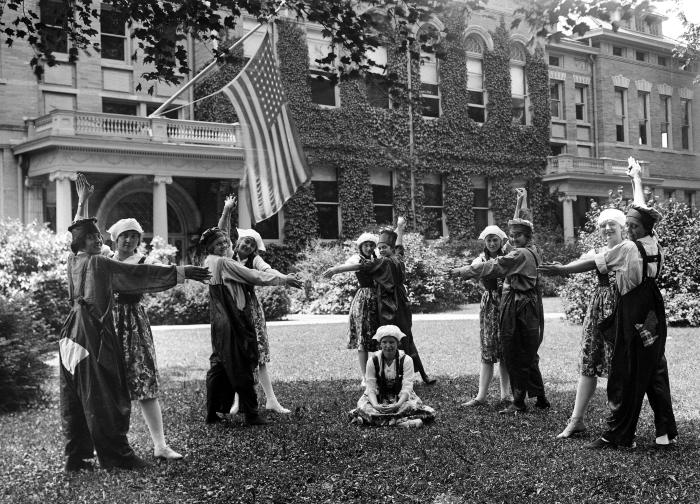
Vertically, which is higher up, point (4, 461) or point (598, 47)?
point (598, 47)

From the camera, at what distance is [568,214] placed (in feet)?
110

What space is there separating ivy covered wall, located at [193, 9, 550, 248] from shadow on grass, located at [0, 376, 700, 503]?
66.6 ft

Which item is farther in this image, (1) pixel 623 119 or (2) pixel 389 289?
(1) pixel 623 119

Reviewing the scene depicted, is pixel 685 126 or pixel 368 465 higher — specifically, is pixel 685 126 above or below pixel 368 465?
above

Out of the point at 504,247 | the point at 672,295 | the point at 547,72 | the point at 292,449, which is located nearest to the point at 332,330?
the point at 672,295

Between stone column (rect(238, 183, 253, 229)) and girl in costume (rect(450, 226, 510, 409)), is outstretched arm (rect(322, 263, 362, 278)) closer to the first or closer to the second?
girl in costume (rect(450, 226, 510, 409))

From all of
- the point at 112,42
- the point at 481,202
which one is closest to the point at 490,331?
the point at 112,42

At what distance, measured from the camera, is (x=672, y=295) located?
17719 millimetres

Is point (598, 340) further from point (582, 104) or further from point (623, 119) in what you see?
point (623, 119)

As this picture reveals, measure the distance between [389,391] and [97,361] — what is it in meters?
3.03

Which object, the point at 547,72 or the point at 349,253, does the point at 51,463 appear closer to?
the point at 349,253

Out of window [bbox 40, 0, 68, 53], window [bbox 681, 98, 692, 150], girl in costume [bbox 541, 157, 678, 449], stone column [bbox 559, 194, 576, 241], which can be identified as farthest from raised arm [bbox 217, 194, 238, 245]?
window [bbox 681, 98, 692, 150]

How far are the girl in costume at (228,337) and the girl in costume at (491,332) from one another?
2.46 metres

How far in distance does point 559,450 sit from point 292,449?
2218mm
